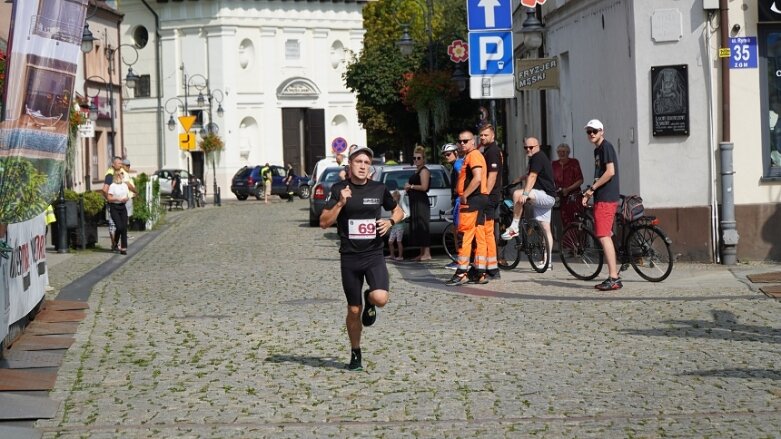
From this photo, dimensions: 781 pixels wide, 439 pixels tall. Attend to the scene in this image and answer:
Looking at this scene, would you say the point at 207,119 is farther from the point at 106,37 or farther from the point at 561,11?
the point at 561,11

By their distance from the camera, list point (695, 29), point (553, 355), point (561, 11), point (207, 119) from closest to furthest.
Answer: point (553, 355)
point (695, 29)
point (561, 11)
point (207, 119)

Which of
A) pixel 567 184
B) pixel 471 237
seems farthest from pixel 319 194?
pixel 471 237

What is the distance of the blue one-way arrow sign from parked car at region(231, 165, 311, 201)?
147 ft

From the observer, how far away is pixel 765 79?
18.4 metres

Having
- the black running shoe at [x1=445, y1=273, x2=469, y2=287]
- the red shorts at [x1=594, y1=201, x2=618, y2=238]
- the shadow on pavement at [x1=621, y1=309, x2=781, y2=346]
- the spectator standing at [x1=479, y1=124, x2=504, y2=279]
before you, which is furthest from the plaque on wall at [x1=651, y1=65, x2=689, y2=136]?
the shadow on pavement at [x1=621, y1=309, x2=781, y2=346]

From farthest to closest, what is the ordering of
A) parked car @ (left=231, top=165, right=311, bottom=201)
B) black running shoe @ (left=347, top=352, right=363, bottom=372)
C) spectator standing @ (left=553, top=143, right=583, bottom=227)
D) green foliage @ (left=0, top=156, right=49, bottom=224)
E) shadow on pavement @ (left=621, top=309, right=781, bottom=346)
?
1. parked car @ (left=231, top=165, right=311, bottom=201)
2. spectator standing @ (left=553, top=143, right=583, bottom=227)
3. shadow on pavement @ (left=621, top=309, right=781, bottom=346)
4. green foliage @ (left=0, top=156, right=49, bottom=224)
5. black running shoe @ (left=347, top=352, right=363, bottom=372)

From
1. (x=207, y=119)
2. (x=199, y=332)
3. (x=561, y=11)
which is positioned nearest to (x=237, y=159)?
(x=207, y=119)

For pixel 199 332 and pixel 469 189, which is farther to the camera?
pixel 469 189

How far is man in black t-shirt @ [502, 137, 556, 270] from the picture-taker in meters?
17.8

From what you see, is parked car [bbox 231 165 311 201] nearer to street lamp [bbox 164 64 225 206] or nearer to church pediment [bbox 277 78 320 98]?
street lamp [bbox 164 64 225 206]

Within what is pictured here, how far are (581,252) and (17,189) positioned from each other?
8005 millimetres

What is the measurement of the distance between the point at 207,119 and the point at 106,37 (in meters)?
18.1

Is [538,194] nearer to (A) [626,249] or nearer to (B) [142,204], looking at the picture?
(A) [626,249]

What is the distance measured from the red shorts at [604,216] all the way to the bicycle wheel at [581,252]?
349mm
